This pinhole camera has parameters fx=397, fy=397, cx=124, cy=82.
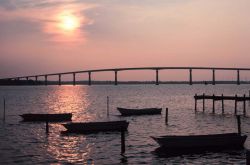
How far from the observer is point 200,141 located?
106 feet

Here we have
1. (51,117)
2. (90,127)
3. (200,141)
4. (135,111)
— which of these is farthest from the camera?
(135,111)

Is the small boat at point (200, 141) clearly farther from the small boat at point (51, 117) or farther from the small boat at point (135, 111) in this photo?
the small boat at point (135, 111)

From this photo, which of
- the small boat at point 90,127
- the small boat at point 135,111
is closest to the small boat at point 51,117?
the small boat at point 135,111

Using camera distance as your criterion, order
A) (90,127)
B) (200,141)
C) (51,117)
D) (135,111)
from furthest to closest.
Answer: (135,111), (51,117), (90,127), (200,141)

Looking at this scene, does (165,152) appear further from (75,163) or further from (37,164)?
(37,164)

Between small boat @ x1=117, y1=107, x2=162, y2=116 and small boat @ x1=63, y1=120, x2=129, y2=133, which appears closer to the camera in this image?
small boat @ x1=63, y1=120, x2=129, y2=133

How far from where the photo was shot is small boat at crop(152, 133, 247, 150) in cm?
3180

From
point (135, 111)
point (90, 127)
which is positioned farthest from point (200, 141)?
point (135, 111)

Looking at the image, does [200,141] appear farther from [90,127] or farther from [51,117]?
[51,117]

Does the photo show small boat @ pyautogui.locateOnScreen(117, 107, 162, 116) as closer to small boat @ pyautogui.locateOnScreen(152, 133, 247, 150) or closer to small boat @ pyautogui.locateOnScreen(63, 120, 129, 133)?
small boat @ pyautogui.locateOnScreen(63, 120, 129, 133)

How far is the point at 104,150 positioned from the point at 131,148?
2.29m

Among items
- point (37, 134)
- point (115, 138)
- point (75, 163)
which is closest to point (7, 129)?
point (37, 134)

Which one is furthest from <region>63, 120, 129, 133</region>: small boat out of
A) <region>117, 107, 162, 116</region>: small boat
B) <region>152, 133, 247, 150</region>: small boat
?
<region>117, 107, 162, 116</region>: small boat

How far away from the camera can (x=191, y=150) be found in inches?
1257
